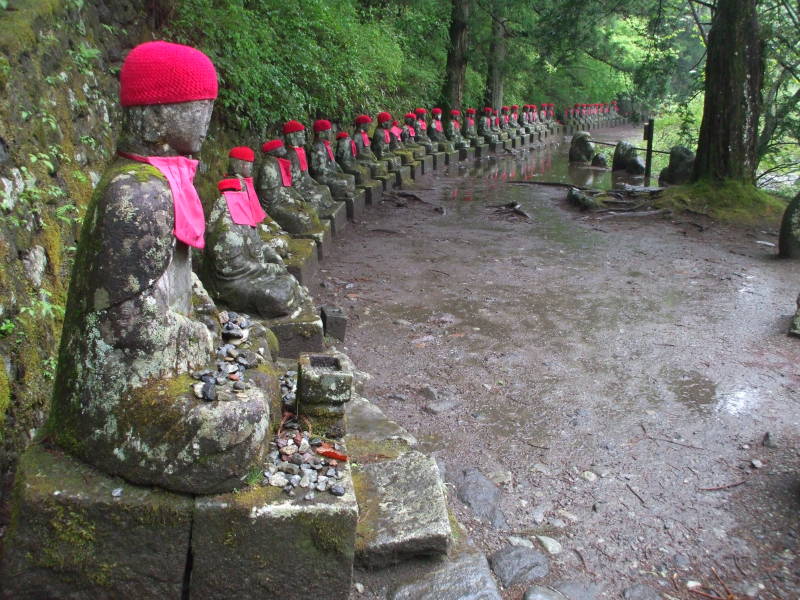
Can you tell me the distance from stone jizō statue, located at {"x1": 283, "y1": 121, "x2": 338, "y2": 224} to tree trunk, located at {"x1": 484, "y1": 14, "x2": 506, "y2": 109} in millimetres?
11027

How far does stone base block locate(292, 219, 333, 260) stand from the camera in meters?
7.21

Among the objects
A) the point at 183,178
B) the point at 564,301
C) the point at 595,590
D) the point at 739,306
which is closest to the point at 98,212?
the point at 183,178

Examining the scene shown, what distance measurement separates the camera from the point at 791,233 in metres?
7.64

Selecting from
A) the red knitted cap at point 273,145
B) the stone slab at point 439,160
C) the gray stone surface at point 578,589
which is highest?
the red knitted cap at point 273,145

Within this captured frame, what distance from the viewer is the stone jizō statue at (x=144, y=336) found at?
214 centimetres

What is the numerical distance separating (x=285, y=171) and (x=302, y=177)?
91cm

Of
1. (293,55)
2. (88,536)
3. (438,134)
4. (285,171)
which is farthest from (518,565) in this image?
(438,134)

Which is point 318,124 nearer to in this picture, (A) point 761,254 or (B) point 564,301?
(B) point 564,301

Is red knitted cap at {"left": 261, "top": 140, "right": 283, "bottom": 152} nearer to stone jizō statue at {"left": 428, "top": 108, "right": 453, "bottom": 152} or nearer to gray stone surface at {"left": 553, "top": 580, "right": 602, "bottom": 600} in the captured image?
gray stone surface at {"left": 553, "top": 580, "right": 602, "bottom": 600}

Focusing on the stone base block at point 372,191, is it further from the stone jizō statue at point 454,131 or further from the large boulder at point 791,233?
the stone jizō statue at point 454,131

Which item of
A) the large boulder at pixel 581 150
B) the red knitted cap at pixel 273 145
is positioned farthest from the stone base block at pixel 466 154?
the red knitted cap at pixel 273 145

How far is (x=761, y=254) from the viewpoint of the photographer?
8172 mm

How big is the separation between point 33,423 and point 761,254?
7.96 m

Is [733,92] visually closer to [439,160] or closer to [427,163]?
[427,163]
